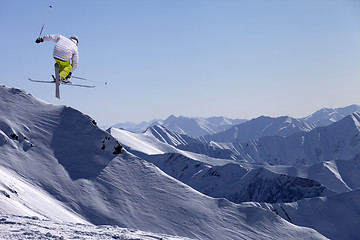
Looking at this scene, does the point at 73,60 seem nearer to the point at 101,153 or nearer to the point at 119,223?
the point at 119,223

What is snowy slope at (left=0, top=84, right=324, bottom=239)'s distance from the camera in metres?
59.7

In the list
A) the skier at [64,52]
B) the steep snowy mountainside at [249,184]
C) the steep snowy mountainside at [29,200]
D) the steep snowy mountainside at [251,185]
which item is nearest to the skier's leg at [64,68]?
the skier at [64,52]

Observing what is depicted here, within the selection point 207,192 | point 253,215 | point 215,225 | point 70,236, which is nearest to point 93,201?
point 215,225

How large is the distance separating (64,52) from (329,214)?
10732 centimetres

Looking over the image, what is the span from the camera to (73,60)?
19.9 m

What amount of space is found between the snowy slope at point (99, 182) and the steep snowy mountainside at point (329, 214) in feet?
86.9

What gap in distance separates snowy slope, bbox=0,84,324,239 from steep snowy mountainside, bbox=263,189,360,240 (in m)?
26.5

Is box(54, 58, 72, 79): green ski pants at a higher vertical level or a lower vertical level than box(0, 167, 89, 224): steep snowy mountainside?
higher

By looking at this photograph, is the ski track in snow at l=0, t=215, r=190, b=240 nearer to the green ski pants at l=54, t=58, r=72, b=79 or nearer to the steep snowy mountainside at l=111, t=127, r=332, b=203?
the green ski pants at l=54, t=58, r=72, b=79

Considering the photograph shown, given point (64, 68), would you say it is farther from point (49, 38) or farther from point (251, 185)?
point (251, 185)

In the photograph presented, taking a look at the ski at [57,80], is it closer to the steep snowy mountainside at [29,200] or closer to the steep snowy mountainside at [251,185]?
the steep snowy mountainside at [29,200]

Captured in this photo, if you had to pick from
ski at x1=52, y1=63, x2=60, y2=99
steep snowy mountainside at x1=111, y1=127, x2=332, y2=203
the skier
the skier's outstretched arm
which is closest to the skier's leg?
the skier

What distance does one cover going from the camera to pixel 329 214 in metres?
112

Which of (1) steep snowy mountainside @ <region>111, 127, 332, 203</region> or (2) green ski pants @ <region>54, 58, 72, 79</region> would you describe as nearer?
(2) green ski pants @ <region>54, 58, 72, 79</region>
